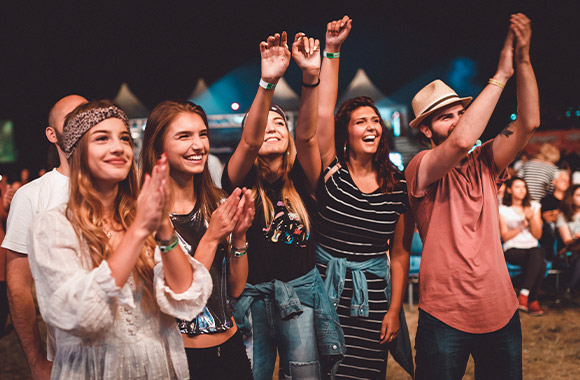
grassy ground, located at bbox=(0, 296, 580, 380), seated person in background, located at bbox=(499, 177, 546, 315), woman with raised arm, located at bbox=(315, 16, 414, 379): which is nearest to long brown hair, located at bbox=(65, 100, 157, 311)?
woman with raised arm, located at bbox=(315, 16, 414, 379)

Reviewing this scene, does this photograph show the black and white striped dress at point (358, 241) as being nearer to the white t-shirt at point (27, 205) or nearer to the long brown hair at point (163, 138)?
the long brown hair at point (163, 138)

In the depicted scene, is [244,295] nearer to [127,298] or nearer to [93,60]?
[127,298]

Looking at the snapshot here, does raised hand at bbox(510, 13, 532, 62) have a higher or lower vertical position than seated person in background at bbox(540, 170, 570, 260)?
higher

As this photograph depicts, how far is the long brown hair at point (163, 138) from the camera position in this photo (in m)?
1.70

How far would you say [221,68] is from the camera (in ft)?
49.8

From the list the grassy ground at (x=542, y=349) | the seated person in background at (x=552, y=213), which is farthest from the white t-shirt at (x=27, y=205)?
the seated person in background at (x=552, y=213)

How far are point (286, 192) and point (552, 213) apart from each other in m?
4.92

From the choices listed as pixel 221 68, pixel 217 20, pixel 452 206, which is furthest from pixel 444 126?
pixel 221 68

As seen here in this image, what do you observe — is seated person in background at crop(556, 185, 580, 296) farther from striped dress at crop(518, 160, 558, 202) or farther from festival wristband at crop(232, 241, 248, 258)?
festival wristband at crop(232, 241, 248, 258)

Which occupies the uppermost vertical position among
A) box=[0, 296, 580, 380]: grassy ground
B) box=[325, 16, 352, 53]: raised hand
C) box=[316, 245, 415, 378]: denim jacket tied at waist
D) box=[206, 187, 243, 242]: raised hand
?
box=[325, 16, 352, 53]: raised hand

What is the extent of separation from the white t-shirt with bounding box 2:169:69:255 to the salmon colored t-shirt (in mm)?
1578

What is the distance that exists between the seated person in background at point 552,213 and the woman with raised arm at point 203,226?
4.82m

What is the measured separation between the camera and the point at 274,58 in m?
1.83

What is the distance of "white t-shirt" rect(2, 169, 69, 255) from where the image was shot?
66.1 inches
